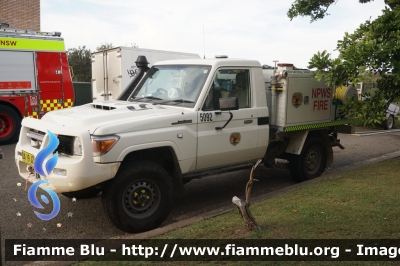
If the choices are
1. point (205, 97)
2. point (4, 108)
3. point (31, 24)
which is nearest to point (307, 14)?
point (205, 97)

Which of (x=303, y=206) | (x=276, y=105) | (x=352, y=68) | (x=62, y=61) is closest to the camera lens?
(x=303, y=206)

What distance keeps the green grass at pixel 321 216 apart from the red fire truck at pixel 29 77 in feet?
28.5

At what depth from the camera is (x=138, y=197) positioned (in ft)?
16.9

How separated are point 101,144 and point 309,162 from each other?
4276mm

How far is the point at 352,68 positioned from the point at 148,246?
13.3 ft

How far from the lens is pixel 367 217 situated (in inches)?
195

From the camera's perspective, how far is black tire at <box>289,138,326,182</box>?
24.7 ft

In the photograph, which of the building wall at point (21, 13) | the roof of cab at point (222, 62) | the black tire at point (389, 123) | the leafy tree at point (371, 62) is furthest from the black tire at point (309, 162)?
the building wall at point (21, 13)

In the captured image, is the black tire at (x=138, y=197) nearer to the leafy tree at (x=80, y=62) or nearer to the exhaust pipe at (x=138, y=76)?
the exhaust pipe at (x=138, y=76)

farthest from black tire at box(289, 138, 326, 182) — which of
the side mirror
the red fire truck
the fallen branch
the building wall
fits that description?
the building wall

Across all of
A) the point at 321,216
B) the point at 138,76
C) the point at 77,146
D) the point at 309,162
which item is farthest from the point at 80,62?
the point at 321,216

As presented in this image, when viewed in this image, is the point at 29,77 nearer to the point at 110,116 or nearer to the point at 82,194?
the point at 82,194

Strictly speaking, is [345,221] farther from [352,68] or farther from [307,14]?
[307,14]

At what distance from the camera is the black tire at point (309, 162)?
7527 millimetres
